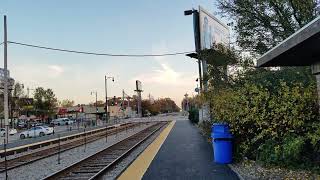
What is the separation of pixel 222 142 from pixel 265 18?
5.82 meters

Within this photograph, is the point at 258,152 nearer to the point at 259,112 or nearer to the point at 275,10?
the point at 259,112

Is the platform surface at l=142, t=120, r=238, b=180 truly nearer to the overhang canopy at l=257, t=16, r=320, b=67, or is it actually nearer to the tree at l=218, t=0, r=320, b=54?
the overhang canopy at l=257, t=16, r=320, b=67

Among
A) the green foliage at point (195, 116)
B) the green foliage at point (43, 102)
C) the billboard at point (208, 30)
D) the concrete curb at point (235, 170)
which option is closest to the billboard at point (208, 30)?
the billboard at point (208, 30)

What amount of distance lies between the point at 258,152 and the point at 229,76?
782cm

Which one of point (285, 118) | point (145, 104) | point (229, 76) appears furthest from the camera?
point (145, 104)

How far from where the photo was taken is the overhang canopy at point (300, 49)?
7537 mm

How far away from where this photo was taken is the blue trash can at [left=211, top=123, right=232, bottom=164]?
1375 centimetres

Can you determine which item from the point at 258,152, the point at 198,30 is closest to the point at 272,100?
the point at 258,152

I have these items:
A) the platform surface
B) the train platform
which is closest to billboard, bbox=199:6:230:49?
the platform surface

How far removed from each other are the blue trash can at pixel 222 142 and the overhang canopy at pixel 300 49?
327 centimetres

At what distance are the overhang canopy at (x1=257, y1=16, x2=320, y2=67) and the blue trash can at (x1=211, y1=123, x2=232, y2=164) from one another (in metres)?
3.27

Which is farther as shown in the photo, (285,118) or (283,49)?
(285,118)

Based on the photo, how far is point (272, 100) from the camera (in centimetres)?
1185

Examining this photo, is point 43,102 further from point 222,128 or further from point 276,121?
point 276,121
